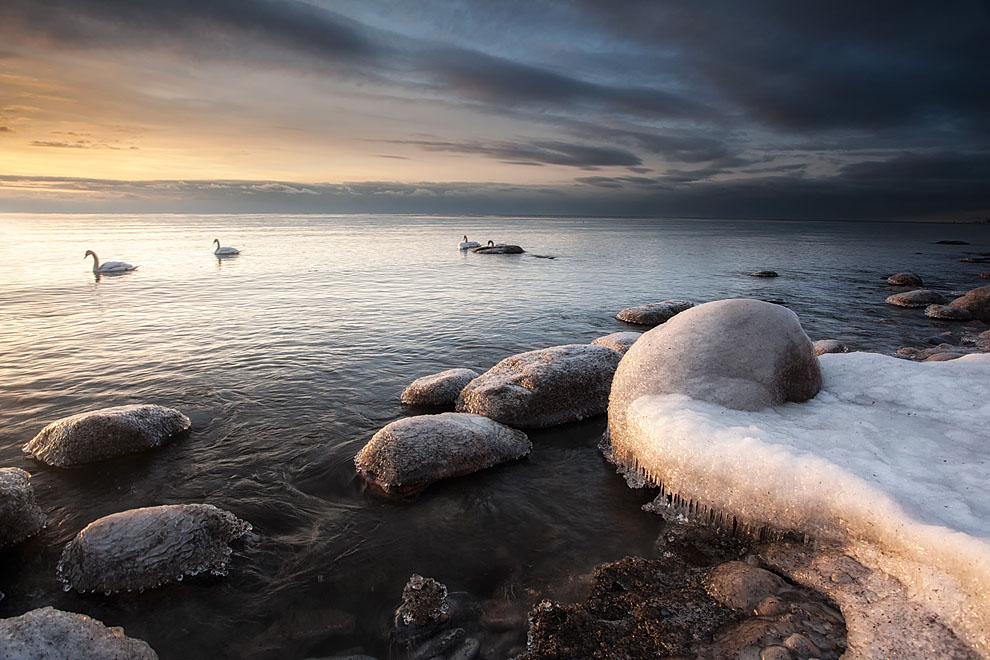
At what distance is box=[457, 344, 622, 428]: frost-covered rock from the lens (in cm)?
866

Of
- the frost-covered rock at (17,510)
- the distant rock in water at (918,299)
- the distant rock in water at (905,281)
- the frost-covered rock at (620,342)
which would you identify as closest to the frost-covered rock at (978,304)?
the distant rock in water at (918,299)

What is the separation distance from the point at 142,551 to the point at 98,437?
128 inches

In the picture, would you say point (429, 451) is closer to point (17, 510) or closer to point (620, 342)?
point (17, 510)

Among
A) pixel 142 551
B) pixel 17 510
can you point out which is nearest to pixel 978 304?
pixel 142 551

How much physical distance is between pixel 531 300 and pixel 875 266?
3416 cm

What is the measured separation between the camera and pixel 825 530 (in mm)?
4672

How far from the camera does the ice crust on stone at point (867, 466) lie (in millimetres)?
3918

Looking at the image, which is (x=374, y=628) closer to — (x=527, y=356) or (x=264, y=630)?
(x=264, y=630)

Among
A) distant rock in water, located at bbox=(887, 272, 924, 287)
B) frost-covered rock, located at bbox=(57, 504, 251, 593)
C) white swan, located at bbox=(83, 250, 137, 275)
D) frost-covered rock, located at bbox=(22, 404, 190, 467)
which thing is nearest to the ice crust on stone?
frost-covered rock, located at bbox=(57, 504, 251, 593)

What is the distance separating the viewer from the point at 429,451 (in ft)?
23.1

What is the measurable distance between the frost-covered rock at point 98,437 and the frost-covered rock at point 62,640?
427 centimetres

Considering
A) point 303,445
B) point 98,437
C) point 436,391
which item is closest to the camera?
point 98,437

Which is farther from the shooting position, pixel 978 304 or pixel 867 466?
pixel 978 304

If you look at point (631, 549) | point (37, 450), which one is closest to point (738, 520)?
point (631, 549)
